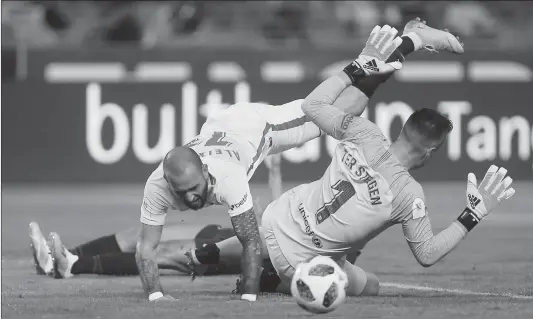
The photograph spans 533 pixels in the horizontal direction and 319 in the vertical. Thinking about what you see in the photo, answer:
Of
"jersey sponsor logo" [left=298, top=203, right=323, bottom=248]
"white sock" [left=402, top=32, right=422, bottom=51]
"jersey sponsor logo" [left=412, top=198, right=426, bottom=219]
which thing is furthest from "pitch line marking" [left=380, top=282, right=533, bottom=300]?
Result: "white sock" [left=402, top=32, right=422, bottom=51]

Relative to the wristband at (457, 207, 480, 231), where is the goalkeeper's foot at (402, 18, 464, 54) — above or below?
above

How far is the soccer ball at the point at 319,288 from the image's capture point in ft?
Result: 22.7

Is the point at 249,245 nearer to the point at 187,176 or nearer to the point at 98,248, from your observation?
the point at 187,176

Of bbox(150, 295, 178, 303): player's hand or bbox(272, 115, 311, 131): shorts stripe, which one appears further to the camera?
bbox(272, 115, 311, 131): shorts stripe

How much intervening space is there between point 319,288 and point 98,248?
11.8 ft

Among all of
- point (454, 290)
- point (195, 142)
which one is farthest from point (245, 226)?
point (454, 290)

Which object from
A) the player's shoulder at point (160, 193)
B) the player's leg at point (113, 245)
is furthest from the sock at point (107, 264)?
the player's shoulder at point (160, 193)

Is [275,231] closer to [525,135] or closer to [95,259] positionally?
[95,259]

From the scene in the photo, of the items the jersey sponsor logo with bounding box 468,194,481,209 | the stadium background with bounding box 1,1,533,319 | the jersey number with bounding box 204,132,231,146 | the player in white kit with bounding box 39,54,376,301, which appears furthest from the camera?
the stadium background with bounding box 1,1,533,319

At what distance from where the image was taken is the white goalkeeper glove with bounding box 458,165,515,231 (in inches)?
311

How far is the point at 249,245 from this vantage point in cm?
806

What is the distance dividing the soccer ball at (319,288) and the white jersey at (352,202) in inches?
33.4

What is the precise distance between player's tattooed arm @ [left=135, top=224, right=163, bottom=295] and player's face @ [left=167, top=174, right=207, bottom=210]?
1.83 feet

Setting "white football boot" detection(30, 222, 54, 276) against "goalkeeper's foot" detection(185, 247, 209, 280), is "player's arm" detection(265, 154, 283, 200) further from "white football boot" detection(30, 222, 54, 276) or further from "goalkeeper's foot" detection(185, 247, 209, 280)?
"white football boot" detection(30, 222, 54, 276)
